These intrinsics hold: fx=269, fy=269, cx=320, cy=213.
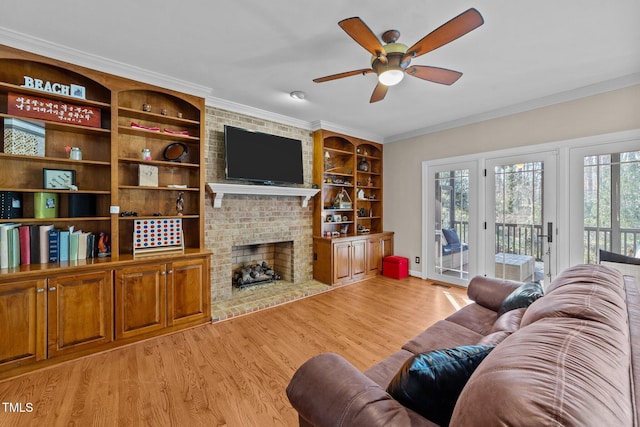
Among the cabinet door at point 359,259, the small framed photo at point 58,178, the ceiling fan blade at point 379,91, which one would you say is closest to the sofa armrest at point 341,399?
the ceiling fan blade at point 379,91

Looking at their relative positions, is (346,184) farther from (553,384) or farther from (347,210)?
(553,384)

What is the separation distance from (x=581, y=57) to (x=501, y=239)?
229 centimetres

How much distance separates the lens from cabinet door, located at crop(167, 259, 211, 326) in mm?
2760

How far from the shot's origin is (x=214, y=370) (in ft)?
7.14

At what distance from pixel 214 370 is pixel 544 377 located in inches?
88.8

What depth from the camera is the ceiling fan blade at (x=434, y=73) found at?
2.15m

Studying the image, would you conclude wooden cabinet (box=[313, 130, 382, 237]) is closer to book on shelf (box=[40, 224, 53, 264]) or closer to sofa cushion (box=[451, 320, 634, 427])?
Answer: book on shelf (box=[40, 224, 53, 264])

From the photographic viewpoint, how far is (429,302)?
3662 mm

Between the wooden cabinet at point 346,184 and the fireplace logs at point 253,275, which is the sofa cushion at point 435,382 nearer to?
the fireplace logs at point 253,275

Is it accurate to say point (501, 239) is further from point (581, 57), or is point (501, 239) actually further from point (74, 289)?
point (74, 289)

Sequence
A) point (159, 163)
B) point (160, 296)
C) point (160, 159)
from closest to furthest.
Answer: point (160, 296)
point (159, 163)
point (160, 159)

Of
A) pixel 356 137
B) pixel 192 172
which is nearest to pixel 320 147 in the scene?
pixel 356 137

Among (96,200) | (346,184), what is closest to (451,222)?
(346,184)

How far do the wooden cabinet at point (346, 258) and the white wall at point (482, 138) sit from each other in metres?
0.62
